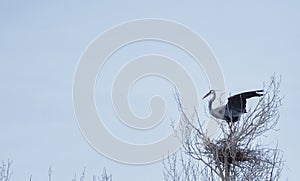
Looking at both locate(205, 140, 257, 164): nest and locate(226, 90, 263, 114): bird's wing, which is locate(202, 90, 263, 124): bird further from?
locate(205, 140, 257, 164): nest

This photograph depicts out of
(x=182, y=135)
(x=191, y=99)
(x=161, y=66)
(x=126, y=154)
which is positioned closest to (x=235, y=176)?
(x=182, y=135)

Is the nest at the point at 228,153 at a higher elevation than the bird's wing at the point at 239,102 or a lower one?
lower

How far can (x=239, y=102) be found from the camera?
6.34 metres

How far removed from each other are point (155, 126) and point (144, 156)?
1.63ft

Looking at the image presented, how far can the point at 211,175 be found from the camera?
6.74 metres

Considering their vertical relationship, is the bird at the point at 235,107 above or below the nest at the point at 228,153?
above

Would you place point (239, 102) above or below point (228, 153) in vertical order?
above

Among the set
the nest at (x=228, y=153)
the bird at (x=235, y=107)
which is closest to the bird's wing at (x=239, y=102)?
the bird at (x=235, y=107)

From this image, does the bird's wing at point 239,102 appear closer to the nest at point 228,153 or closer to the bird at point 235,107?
the bird at point 235,107

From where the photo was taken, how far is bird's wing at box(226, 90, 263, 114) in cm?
630

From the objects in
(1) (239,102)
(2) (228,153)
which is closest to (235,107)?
(1) (239,102)

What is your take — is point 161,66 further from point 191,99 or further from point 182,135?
point 182,135

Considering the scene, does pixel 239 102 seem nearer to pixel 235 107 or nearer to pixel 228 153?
pixel 235 107

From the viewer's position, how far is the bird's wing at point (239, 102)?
6.30 m
